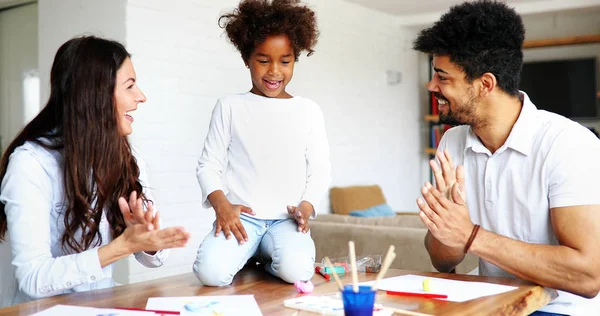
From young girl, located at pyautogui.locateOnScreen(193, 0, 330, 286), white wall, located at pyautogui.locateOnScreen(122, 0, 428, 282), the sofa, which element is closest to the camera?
young girl, located at pyautogui.locateOnScreen(193, 0, 330, 286)

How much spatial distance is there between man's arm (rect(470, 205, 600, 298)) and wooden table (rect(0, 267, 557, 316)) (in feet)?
0.14

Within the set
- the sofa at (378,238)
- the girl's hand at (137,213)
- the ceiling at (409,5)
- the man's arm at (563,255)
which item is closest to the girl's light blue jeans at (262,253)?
the girl's hand at (137,213)

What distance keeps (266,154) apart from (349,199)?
370cm

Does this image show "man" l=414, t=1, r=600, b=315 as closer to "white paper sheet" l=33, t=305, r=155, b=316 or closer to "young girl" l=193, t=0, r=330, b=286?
"young girl" l=193, t=0, r=330, b=286

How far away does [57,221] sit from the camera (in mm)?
1805

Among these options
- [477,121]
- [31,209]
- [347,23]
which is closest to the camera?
[31,209]

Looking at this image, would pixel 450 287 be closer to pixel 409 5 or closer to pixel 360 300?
pixel 360 300

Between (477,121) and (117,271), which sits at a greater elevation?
(477,121)

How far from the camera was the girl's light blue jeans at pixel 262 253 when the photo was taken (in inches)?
71.3

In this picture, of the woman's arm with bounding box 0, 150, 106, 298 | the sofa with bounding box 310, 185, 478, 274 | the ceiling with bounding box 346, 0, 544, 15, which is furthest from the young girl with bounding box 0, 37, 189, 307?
the ceiling with bounding box 346, 0, 544, 15

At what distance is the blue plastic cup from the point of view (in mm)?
1080

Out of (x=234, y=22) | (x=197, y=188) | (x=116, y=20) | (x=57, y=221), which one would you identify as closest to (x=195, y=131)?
(x=197, y=188)

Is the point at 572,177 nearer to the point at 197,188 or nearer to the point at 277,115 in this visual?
the point at 277,115

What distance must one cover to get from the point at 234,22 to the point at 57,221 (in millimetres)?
1125
